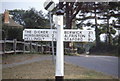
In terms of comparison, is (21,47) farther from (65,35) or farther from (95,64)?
(65,35)

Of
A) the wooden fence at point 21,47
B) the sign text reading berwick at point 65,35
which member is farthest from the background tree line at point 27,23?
the sign text reading berwick at point 65,35

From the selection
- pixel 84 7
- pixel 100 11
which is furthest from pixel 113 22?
pixel 84 7

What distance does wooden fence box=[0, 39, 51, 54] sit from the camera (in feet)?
37.4

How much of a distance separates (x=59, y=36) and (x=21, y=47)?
29.8 ft

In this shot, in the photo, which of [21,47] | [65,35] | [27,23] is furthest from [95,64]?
[65,35]

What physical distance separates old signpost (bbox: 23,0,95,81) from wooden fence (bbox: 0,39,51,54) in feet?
23.3

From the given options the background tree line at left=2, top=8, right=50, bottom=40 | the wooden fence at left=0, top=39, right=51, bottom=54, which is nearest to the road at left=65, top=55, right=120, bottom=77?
the wooden fence at left=0, top=39, right=51, bottom=54

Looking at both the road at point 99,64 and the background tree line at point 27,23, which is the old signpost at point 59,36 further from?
the background tree line at point 27,23

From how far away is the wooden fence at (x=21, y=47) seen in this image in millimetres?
11396

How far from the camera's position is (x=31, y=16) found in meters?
14.4

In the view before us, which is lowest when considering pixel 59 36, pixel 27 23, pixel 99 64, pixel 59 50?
pixel 99 64

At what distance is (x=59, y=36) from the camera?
13.4ft

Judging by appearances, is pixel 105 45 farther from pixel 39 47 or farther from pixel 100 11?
pixel 39 47

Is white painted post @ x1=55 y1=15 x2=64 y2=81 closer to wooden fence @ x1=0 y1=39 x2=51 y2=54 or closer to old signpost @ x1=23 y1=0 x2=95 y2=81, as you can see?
old signpost @ x1=23 y1=0 x2=95 y2=81
